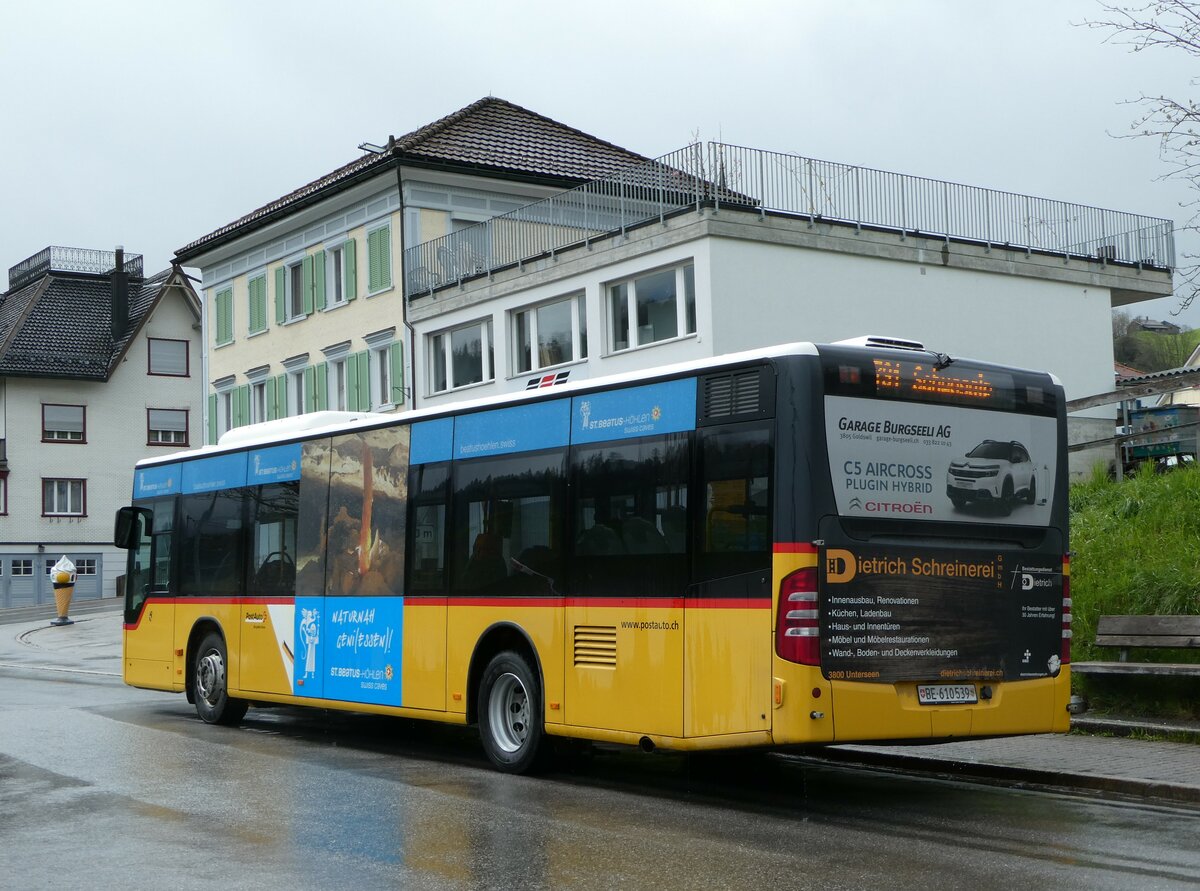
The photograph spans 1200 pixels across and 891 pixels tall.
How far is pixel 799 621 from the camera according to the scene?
970cm

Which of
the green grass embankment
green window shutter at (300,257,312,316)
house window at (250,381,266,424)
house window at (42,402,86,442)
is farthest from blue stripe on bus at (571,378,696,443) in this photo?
house window at (42,402,86,442)

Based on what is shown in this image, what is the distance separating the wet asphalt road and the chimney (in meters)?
59.0

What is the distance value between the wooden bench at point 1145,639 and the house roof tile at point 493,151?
1062 inches

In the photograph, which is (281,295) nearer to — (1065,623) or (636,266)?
(636,266)

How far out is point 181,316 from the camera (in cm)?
7175

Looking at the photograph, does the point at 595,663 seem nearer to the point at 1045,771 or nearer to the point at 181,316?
the point at 1045,771

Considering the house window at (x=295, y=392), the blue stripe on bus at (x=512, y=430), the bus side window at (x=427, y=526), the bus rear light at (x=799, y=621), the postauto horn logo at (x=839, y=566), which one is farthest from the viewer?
the house window at (x=295, y=392)

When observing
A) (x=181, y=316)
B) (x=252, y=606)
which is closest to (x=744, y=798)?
(x=252, y=606)

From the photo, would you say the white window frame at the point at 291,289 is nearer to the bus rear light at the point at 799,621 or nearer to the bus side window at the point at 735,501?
the bus side window at the point at 735,501

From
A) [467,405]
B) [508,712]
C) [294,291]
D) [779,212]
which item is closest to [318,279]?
[294,291]

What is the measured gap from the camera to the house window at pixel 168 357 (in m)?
71.2

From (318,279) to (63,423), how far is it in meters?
30.7

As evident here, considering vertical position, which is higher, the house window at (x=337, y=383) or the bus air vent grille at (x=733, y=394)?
the house window at (x=337, y=383)

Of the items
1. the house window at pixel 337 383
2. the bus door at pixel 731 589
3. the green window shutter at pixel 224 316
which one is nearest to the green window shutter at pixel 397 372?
the house window at pixel 337 383
